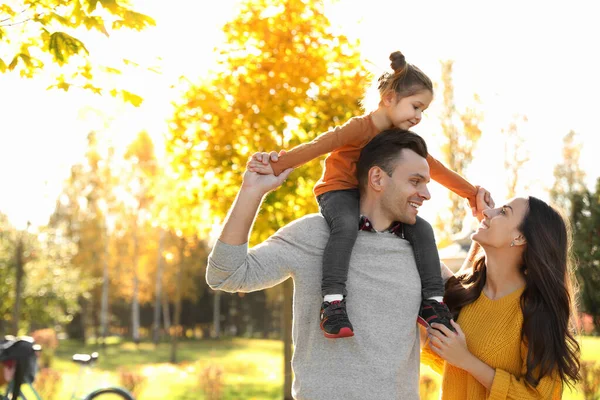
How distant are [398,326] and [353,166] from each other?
72 cm

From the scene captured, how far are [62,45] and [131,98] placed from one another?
671 millimetres

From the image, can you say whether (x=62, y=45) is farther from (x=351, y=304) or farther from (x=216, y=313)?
(x=216, y=313)

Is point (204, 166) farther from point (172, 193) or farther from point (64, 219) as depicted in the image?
point (64, 219)

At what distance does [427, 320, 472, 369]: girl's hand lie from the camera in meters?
2.86

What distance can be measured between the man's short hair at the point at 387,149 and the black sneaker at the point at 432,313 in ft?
1.66

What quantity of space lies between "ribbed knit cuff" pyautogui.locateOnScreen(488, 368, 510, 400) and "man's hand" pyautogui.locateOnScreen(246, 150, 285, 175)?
4.08 feet

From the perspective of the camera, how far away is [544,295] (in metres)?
3.18

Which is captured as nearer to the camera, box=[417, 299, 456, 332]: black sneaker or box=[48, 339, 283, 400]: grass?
box=[417, 299, 456, 332]: black sneaker

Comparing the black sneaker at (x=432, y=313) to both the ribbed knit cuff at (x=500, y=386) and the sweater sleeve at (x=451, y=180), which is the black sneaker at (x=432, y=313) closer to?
the ribbed knit cuff at (x=500, y=386)

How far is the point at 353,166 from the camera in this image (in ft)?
10.1

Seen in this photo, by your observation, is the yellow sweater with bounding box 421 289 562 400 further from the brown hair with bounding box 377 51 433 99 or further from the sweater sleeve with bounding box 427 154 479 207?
the brown hair with bounding box 377 51 433 99

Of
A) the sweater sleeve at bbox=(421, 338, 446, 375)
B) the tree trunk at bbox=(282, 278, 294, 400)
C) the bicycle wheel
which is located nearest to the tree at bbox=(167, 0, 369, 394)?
the tree trunk at bbox=(282, 278, 294, 400)

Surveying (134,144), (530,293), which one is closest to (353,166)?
(530,293)

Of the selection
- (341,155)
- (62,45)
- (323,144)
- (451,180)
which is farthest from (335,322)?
(62,45)
